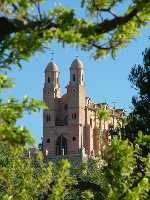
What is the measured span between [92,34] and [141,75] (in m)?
14.9

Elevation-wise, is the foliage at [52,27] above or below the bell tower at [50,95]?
below

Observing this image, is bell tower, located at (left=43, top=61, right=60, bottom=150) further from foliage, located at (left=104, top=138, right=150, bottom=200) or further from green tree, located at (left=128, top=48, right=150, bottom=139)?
foliage, located at (left=104, top=138, right=150, bottom=200)

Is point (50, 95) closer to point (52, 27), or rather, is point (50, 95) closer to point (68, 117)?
point (68, 117)

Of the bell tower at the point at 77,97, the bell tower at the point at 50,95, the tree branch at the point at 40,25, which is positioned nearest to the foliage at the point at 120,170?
the tree branch at the point at 40,25

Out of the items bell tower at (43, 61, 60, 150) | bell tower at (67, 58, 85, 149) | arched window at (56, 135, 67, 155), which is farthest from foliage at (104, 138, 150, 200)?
bell tower at (43, 61, 60, 150)

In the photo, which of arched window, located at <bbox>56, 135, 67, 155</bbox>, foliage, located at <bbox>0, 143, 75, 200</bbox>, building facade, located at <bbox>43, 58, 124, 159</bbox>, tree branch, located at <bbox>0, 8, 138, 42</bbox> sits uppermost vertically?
building facade, located at <bbox>43, 58, 124, 159</bbox>

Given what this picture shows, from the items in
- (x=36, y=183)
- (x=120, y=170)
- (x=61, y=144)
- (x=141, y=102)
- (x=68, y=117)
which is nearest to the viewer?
(x=120, y=170)

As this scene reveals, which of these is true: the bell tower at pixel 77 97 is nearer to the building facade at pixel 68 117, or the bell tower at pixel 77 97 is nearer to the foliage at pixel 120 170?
the building facade at pixel 68 117

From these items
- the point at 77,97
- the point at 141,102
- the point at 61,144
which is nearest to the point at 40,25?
the point at 141,102

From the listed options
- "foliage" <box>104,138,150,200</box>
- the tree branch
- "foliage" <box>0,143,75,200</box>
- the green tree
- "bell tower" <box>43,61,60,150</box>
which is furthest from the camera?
"bell tower" <box>43,61,60,150</box>

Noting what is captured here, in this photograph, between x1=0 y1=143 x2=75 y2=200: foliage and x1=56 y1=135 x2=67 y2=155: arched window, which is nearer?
x1=0 y1=143 x2=75 y2=200: foliage

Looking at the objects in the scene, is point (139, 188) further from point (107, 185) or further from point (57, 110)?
point (57, 110)

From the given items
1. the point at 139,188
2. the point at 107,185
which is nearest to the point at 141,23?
the point at 139,188

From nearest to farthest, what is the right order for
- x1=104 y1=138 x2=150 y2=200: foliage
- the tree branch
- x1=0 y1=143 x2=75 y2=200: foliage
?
the tree branch, x1=104 y1=138 x2=150 y2=200: foliage, x1=0 y1=143 x2=75 y2=200: foliage
